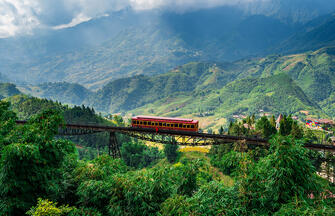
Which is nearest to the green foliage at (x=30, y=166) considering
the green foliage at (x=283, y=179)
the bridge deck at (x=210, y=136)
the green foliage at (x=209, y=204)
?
the green foliage at (x=209, y=204)

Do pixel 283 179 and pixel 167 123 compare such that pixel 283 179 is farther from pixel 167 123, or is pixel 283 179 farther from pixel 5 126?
pixel 167 123

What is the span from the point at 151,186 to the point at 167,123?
77.0ft

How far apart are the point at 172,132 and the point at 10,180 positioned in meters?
27.1

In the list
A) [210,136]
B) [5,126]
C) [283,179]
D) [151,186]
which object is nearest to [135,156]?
[210,136]

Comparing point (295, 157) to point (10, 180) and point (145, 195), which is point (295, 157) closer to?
point (145, 195)

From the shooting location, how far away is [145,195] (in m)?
14.2

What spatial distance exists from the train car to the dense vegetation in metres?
19.7

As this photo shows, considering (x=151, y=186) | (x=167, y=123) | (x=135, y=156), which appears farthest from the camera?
(x=135, y=156)

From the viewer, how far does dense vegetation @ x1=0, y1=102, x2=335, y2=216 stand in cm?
1169

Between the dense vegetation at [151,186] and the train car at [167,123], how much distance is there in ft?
64.8

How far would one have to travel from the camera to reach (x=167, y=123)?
38.0 meters

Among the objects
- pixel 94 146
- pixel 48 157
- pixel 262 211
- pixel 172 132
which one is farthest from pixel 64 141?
pixel 94 146

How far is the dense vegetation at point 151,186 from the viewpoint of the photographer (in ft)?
38.3

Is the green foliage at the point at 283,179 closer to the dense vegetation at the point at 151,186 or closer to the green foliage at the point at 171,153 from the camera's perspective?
the dense vegetation at the point at 151,186
